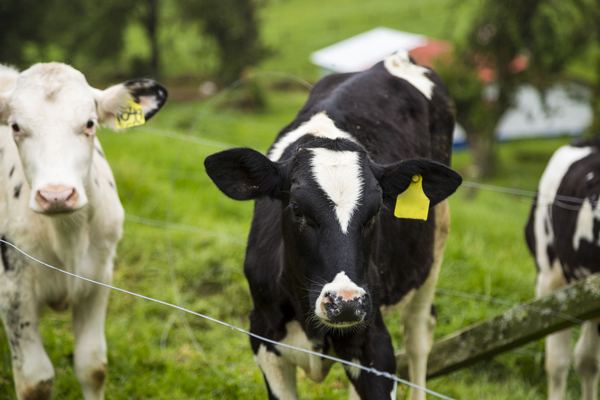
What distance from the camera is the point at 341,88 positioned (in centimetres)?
353

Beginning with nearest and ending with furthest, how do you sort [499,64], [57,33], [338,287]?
[338,287] → [57,33] → [499,64]

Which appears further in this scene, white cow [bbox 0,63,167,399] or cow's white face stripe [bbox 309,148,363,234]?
white cow [bbox 0,63,167,399]

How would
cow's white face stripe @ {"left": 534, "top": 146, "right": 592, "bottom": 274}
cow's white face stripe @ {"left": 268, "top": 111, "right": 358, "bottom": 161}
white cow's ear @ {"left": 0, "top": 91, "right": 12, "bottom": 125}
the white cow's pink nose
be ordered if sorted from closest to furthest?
the white cow's pink nose → white cow's ear @ {"left": 0, "top": 91, "right": 12, "bottom": 125} → cow's white face stripe @ {"left": 268, "top": 111, "right": 358, "bottom": 161} → cow's white face stripe @ {"left": 534, "top": 146, "right": 592, "bottom": 274}

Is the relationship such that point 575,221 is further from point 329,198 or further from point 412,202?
point 329,198

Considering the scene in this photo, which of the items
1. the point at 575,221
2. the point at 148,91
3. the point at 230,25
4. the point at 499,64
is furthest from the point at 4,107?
the point at 499,64

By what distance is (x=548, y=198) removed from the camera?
195 inches

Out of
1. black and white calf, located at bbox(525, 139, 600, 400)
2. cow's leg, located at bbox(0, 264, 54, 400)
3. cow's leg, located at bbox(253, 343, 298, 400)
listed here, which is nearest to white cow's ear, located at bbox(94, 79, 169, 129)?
cow's leg, located at bbox(0, 264, 54, 400)

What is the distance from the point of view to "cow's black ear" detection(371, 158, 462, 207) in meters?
2.65

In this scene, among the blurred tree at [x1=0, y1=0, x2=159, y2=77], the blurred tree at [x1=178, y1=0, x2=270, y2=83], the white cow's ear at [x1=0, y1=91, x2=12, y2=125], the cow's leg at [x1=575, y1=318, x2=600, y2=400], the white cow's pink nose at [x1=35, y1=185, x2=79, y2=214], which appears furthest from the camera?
the blurred tree at [x1=178, y1=0, x2=270, y2=83]

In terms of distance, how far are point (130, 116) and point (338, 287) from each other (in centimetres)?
169

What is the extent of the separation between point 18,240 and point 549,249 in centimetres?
392

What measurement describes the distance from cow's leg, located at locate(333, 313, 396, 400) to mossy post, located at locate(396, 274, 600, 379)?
1341mm

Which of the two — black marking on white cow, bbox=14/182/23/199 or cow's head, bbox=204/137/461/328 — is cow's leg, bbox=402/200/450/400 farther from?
black marking on white cow, bbox=14/182/23/199

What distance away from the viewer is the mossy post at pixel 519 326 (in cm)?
350
